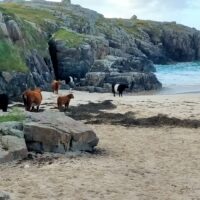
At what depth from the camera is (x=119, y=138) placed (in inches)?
785

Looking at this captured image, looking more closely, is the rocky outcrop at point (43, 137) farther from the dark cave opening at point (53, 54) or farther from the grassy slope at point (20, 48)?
the dark cave opening at point (53, 54)

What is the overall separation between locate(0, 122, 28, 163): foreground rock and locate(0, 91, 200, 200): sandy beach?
13.8 inches

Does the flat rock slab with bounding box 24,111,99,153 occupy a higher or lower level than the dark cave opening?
lower

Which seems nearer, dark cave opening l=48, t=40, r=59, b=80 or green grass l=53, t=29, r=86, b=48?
dark cave opening l=48, t=40, r=59, b=80

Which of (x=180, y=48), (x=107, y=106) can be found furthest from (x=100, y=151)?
(x=180, y=48)

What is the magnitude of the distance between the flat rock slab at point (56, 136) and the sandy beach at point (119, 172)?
1.50 ft

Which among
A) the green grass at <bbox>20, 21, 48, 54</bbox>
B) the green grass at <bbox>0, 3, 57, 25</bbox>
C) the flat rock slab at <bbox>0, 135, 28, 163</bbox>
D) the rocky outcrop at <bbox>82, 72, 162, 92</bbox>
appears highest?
the green grass at <bbox>0, 3, 57, 25</bbox>

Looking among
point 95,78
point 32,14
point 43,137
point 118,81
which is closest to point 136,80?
point 118,81

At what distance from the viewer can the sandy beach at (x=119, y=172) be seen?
39.3 ft

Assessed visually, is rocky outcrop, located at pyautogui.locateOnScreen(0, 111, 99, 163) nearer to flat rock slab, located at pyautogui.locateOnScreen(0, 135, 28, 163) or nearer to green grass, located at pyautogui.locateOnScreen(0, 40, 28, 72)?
flat rock slab, located at pyautogui.locateOnScreen(0, 135, 28, 163)

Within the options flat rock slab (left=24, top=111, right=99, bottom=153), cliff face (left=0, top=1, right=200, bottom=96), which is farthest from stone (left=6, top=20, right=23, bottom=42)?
flat rock slab (left=24, top=111, right=99, bottom=153)

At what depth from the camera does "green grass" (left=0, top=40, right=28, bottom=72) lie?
37.2 meters

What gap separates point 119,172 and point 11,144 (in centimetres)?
338

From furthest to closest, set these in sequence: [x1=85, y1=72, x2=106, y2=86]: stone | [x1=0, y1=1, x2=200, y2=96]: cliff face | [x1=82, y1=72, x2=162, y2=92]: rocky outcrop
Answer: [x1=85, y1=72, x2=106, y2=86]: stone, [x1=82, y1=72, x2=162, y2=92]: rocky outcrop, [x1=0, y1=1, x2=200, y2=96]: cliff face
